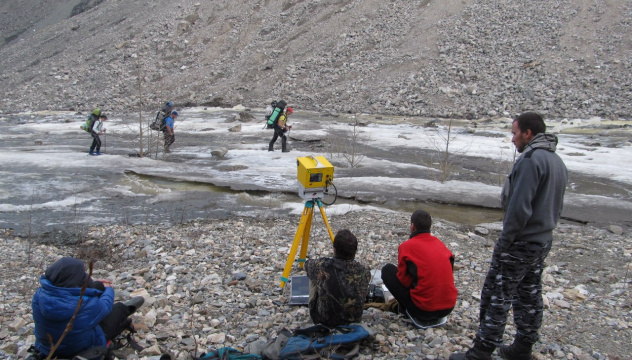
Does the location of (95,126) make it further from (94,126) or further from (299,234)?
(299,234)

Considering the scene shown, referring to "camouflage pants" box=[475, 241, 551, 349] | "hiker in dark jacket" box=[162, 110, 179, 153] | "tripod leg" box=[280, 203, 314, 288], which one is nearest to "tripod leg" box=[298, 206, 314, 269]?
"tripod leg" box=[280, 203, 314, 288]

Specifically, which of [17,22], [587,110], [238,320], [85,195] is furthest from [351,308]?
[17,22]

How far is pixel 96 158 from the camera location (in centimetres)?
1148

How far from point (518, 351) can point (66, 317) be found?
3.25 m

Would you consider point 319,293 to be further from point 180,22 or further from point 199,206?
point 180,22

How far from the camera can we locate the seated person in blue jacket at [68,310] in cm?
321

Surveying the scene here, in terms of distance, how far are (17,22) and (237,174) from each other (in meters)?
48.2

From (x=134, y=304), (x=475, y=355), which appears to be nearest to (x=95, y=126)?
(x=134, y=304)

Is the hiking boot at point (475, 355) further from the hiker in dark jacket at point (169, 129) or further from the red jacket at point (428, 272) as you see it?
the hiker in dark jacket at point (169, 129)

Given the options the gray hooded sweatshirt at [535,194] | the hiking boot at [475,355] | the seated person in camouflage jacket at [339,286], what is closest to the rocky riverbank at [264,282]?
the hiking boot at [475,355]

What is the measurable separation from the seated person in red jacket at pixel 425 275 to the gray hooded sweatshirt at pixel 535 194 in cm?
69

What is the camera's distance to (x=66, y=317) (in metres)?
3.24

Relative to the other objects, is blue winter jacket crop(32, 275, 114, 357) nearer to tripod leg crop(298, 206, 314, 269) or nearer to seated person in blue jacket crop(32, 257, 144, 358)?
seated person in blue jacket crop(32, 257, 144, 358)

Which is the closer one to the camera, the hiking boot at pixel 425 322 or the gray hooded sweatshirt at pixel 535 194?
the gray hooded sweatshirt at pixel 535 194
